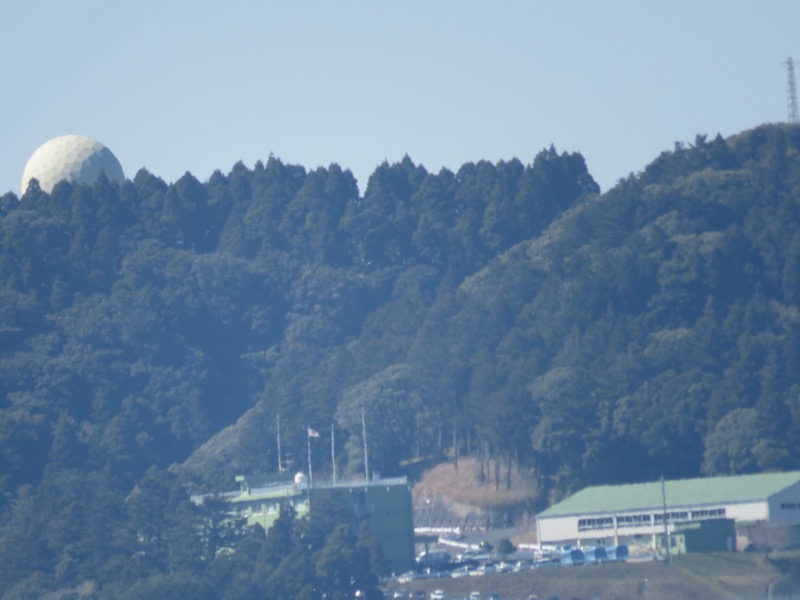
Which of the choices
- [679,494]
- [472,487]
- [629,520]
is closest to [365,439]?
[472,487]

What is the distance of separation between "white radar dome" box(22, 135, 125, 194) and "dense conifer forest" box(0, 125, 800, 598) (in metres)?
2.37

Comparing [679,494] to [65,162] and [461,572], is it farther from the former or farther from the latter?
[65,162]

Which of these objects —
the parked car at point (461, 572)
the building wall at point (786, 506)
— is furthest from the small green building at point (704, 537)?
the parked car at point (461, 572)

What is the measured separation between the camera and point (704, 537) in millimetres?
56969

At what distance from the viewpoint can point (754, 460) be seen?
63625 millimetres

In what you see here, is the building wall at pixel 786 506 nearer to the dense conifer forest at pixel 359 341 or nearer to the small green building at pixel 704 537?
the small green building at pixel 704 537

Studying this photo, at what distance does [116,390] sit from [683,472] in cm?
2953

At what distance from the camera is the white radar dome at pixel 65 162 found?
9606 centimetres

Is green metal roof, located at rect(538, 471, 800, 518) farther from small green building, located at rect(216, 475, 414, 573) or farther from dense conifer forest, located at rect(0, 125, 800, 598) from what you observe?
small green building, located at rect(216, 475, 414, 573)

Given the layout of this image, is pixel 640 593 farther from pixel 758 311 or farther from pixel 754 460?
pixel 758 311

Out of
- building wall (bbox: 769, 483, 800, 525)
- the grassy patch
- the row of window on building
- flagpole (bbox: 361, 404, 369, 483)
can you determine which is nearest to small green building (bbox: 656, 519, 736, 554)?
building wall (bbox: 769, 483, 800, 525)

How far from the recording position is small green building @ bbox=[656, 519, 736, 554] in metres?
56.7

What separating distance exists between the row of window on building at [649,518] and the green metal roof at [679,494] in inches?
10.0

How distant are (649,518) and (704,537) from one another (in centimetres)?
365
